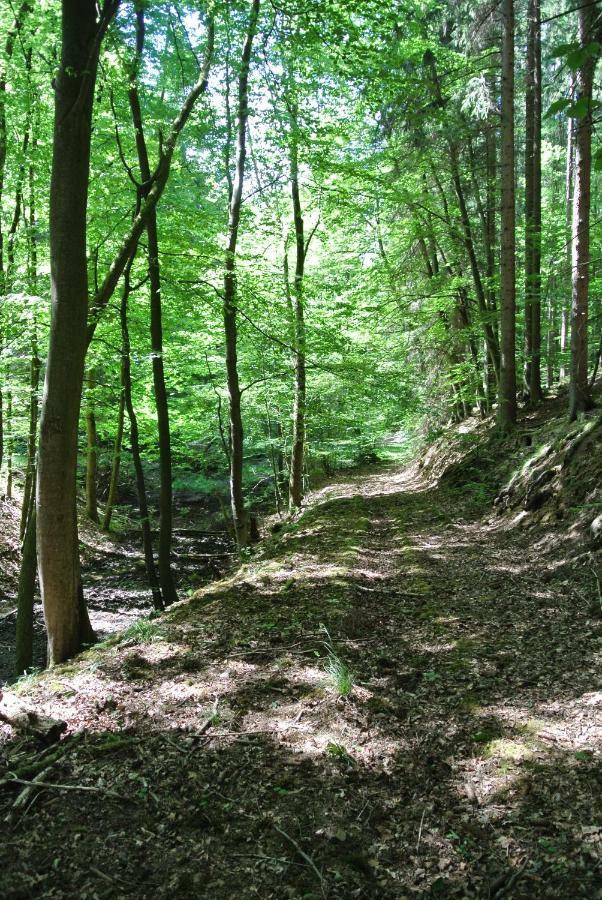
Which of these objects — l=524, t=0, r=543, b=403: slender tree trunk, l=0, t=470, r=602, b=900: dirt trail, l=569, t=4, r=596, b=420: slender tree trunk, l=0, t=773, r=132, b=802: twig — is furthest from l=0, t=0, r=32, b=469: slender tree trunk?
l=524, t=0, r=543, b=403: slender tree trunk

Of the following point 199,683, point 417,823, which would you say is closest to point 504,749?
point 417,823

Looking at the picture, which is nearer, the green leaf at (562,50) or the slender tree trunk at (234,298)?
the green leaf at (562,50)

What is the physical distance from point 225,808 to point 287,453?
15.3 metres

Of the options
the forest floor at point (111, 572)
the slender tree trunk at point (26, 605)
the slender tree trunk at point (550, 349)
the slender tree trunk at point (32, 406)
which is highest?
the slender tree trunk at point (550, 349)

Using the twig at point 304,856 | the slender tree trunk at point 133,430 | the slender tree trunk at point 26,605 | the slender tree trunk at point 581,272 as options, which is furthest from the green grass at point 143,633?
the slender tree trunk at point 581,272

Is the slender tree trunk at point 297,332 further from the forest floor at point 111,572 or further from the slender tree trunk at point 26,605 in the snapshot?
the slender tree trunk at point 26,605

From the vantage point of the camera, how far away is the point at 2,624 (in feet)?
28.9

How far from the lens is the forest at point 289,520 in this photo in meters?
2.31

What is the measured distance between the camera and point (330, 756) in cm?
277

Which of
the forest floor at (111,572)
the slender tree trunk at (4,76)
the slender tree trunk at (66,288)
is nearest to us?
the slender tree trunk at (66,288)

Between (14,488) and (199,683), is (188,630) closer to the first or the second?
(199,683)

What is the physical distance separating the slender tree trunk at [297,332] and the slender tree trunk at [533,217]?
5033 mm

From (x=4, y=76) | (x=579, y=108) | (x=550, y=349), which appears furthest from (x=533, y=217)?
(x=579, y=108)

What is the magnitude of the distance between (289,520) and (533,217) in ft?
29.4
